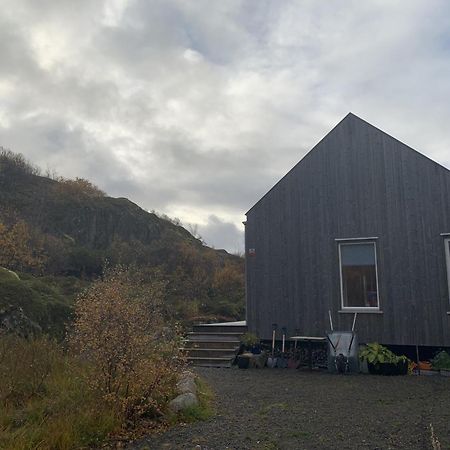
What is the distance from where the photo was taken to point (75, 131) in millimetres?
14797

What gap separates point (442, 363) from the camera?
10.1 m

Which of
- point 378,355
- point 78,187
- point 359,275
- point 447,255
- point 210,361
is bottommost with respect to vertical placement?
point 210,361

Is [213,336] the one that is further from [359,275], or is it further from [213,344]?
[359,275]

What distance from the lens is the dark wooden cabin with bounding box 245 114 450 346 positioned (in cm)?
1085

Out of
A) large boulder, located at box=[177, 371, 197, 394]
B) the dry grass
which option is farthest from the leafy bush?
the dry grass

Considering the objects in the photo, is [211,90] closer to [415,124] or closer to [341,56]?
[341,56]

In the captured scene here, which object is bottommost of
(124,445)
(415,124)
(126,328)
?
(124,445)

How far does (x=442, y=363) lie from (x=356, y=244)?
3198 mm

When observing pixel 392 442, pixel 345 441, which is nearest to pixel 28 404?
pixel 345 441

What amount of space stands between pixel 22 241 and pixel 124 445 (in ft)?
47.2

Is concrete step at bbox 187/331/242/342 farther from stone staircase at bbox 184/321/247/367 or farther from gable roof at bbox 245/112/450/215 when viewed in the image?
gable roof at bbox 245/112/450/215

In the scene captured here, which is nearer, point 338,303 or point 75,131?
point 338,303

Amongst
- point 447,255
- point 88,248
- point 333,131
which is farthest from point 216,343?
point 88,248

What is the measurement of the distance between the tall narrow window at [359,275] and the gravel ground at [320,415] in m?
2.24
